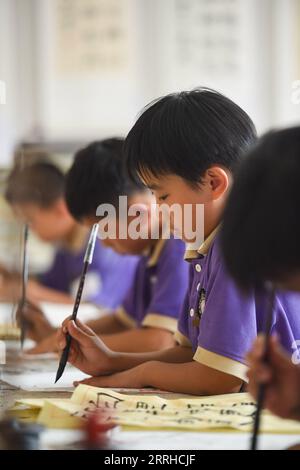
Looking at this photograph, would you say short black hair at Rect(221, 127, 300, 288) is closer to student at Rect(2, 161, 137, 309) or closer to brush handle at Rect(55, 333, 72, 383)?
brush handle at Rect(55, 333, 72, 383)

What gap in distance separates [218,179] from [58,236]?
3.42ft

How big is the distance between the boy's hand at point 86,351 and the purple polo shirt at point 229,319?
132 millimetres

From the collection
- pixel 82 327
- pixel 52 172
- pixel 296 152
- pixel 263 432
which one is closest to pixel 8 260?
pixel 52 172

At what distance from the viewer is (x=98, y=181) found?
1.19m

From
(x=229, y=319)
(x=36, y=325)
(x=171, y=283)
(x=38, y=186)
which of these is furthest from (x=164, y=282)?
(x=38, y=186)

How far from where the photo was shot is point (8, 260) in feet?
5.75

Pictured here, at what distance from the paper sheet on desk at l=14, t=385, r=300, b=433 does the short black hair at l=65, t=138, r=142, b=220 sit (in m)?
0.39

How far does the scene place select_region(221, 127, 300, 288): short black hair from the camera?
1.80 ft

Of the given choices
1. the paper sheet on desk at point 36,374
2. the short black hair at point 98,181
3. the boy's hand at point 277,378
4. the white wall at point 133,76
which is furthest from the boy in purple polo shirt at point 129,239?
the white wall at point 133,76

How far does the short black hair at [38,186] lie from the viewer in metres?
1.63

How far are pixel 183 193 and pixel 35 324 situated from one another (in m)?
0.56

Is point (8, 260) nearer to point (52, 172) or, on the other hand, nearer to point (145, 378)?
point (52, 172)

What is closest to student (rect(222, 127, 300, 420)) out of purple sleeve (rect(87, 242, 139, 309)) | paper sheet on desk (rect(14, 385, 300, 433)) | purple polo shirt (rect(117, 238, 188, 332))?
paper sheet on desk (rect(14, 385, 300, 433))

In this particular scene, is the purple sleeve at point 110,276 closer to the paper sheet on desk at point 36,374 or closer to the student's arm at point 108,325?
the student's arm at point 108,325
